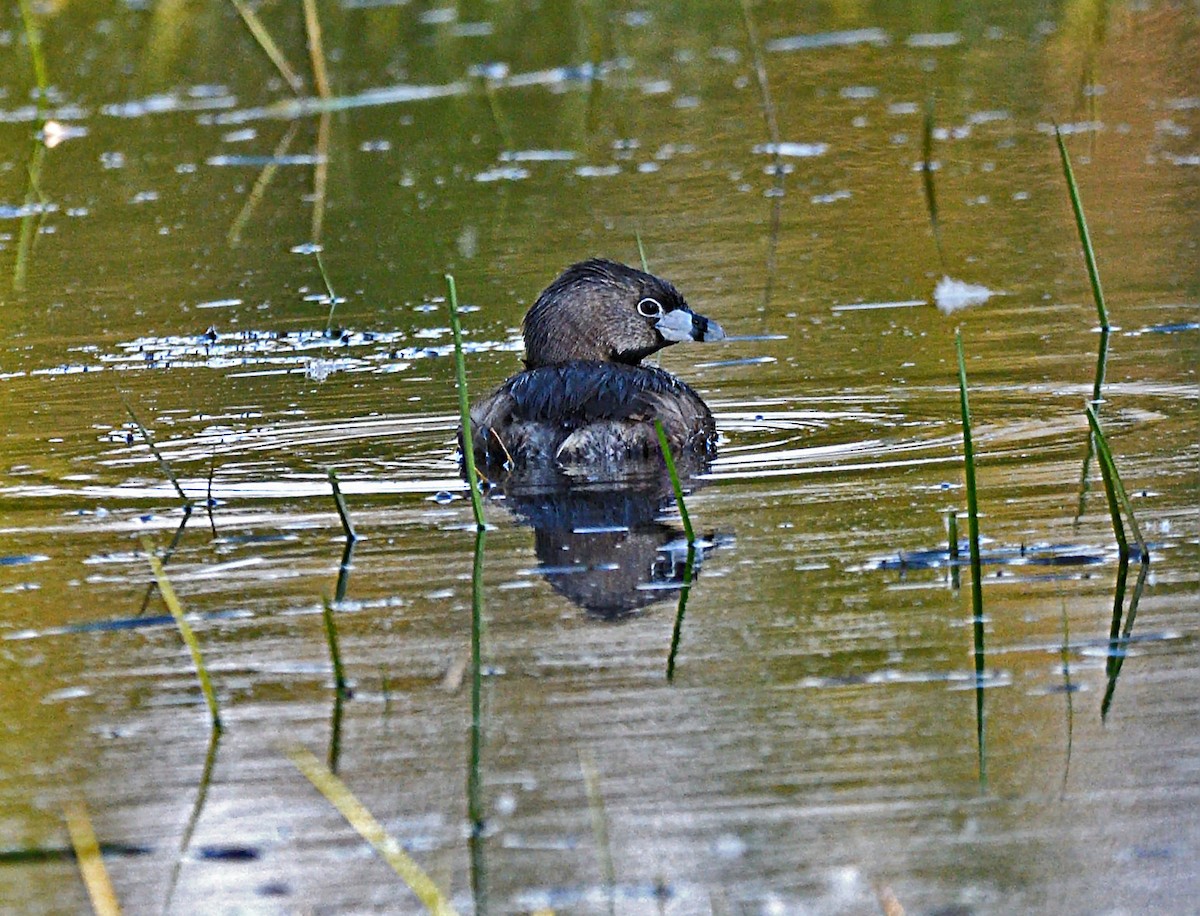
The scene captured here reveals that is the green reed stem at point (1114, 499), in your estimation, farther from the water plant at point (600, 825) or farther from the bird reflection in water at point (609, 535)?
the water plant at point (600, 825)

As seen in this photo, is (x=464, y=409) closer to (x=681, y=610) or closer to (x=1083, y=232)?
(x=681, y=610)

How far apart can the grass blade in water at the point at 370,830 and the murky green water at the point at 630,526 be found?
6 cm

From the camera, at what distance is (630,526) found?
6109 mm

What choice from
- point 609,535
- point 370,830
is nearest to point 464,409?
point 609,535

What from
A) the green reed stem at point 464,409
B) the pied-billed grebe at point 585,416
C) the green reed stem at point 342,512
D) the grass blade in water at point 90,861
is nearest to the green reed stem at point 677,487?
the green reed stem at point 464,409

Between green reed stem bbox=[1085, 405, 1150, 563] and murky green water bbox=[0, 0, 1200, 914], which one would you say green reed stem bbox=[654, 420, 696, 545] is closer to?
murky green water bbox=[0, 0, 1200, 914]

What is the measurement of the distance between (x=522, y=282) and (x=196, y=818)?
6461 millimetres

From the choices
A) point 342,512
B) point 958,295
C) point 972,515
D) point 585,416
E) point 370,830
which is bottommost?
point 958,295

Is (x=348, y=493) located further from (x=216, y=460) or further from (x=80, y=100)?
(x=80, y=100)

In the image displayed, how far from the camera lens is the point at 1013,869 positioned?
348cm

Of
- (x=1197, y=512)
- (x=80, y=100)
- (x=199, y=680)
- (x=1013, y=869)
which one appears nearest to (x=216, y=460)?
(x=199, y=680)

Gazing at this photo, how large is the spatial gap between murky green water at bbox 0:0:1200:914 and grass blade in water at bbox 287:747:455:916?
2.3 inches

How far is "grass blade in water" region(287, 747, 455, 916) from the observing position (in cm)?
326

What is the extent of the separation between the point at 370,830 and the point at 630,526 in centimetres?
256
